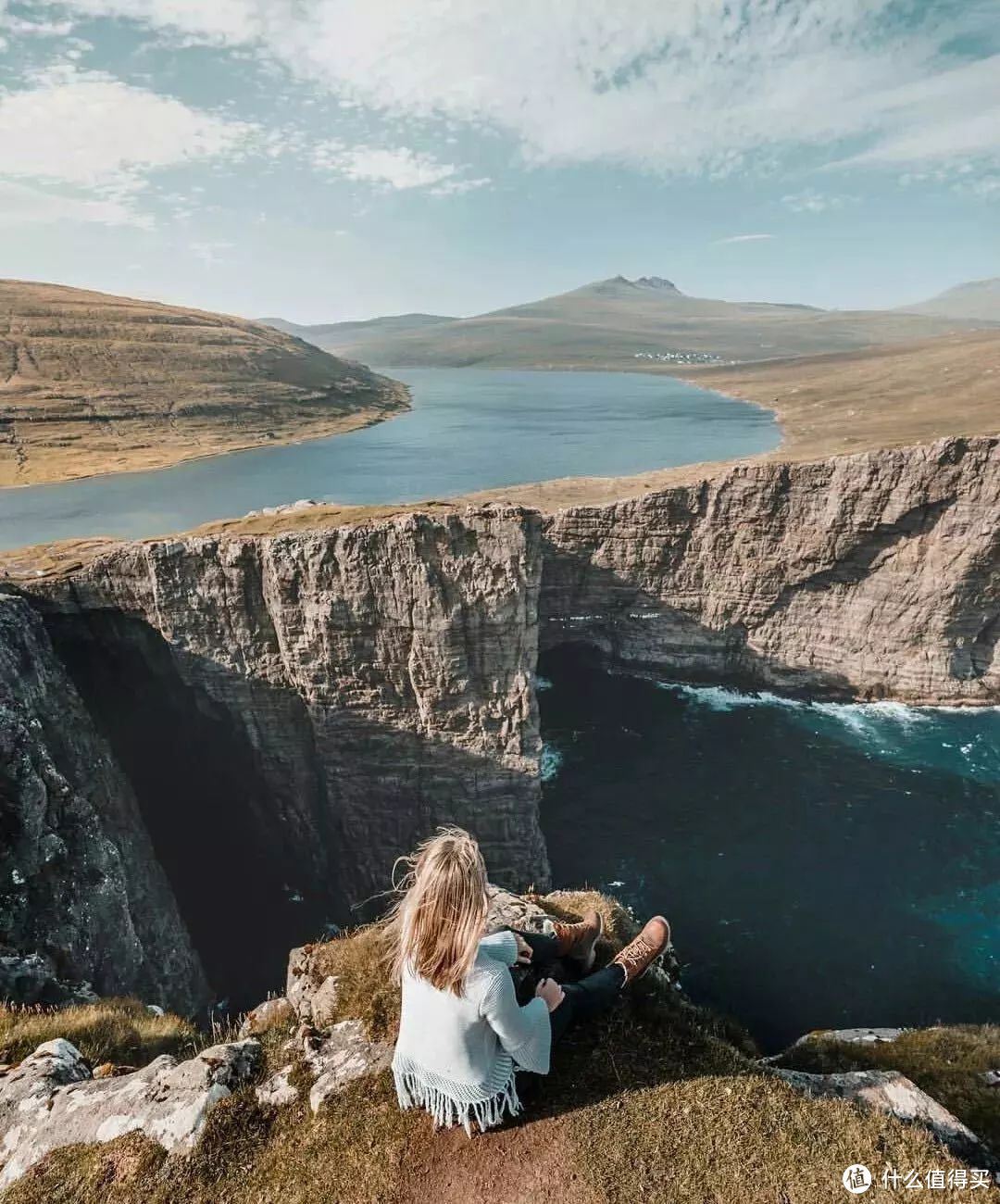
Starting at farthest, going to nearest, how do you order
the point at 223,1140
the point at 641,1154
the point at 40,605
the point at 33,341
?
the point at 33,341 < the point at 40,605 < the point at 223,1140 < the point at 641,1154

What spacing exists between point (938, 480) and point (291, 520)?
5007 cm

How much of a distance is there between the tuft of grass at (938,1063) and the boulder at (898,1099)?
7.77ft

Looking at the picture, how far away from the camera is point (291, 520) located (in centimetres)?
4278

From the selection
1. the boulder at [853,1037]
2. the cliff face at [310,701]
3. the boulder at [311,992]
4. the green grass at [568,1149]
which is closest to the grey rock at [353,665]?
the cliff face at [310,701]

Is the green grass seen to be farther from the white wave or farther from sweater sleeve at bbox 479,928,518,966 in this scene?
the white wave

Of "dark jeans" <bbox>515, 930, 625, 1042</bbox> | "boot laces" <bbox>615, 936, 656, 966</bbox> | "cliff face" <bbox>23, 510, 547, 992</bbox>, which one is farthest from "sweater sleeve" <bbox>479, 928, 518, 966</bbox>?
"cliff face" <bbox>23, 510, 547, 992</bbox>

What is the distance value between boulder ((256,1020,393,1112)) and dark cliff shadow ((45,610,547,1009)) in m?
31.3

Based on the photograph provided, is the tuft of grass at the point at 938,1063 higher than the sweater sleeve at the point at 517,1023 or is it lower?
lower

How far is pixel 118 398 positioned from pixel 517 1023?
590 ft

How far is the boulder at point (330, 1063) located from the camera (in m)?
9.58

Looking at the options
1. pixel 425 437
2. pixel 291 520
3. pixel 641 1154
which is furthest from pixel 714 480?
pixel 425 437

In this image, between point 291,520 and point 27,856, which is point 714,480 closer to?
point 291,520

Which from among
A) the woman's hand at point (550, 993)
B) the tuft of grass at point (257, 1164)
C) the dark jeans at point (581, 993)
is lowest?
the tuft of grass at point (257, 1164)

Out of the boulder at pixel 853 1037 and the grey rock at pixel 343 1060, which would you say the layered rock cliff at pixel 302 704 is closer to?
the boulder at pixel 853 1037
